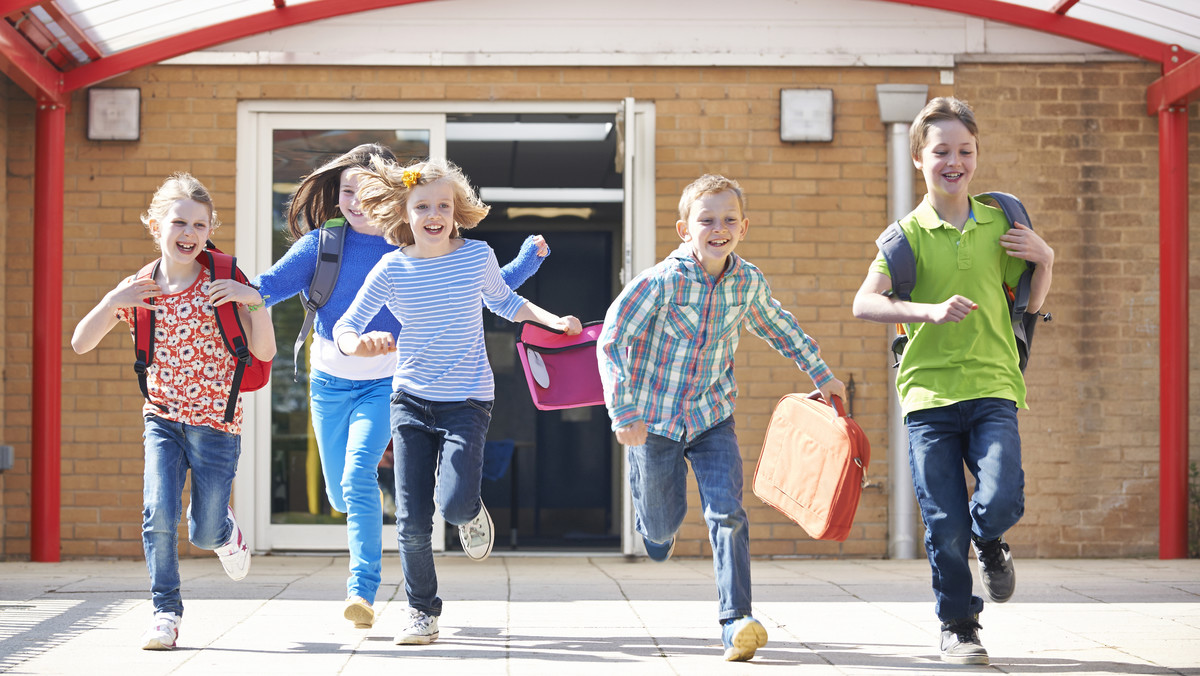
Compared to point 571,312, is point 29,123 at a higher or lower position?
higher

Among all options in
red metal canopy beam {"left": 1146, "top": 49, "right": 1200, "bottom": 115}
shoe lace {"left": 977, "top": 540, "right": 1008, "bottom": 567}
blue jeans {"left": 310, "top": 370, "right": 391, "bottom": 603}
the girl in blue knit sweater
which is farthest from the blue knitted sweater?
red metal canopy beam {"left": 1146, "top": 49, "right": 1200, "bottom": 115}

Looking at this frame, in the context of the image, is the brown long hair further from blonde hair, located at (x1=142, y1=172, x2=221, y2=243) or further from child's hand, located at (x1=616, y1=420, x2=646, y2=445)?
child's hand, located at (x1=616, y1=420, x2=646, y2=445)

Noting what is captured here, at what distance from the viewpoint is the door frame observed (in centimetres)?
759

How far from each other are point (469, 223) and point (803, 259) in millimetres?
3509

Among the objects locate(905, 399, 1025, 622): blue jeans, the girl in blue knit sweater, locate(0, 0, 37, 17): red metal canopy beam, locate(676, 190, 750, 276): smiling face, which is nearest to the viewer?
locate(905, 399, 1025, 622): blue jeans

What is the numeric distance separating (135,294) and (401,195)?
0.96 m

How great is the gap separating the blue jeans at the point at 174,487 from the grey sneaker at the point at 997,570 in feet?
8.44

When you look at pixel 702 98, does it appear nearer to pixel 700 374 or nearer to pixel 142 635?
pixel 700 374

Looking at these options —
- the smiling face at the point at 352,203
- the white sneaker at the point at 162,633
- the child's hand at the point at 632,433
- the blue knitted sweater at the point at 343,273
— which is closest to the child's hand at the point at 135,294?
the blue knitted sweater at the point at 343,273

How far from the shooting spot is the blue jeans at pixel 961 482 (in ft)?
12.7

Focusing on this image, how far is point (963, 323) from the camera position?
4.02 m

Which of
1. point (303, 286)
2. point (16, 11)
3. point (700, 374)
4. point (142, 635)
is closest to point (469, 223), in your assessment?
point (303, 286)

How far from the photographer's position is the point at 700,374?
4188 millimetres

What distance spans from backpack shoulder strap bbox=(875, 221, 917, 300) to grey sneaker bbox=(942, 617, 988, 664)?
107 centimetres
